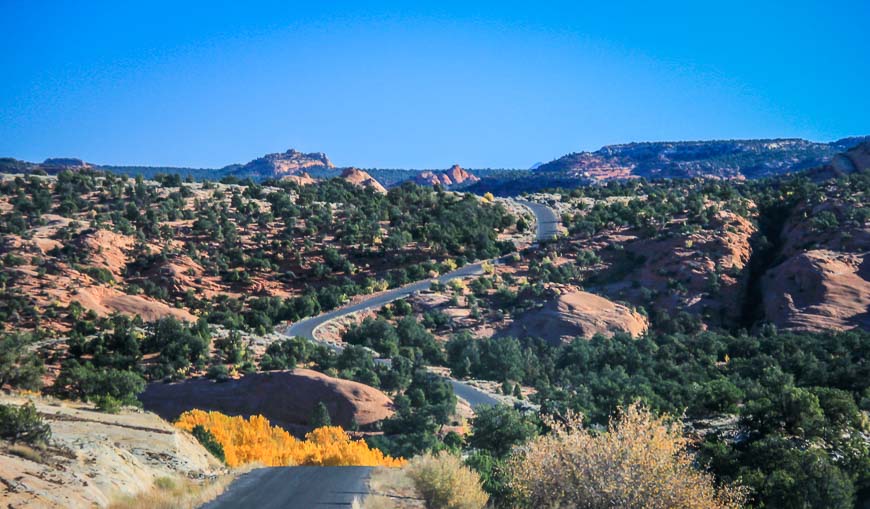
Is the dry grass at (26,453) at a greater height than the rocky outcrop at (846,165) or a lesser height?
lesser

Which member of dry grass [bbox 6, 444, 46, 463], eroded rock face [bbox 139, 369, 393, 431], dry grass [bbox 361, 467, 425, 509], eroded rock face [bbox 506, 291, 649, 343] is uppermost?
dry grass [bbox 6, 444, 46, 463]

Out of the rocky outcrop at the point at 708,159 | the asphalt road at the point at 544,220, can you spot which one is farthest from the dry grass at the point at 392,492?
the rocky outcrop at the point at 708,159

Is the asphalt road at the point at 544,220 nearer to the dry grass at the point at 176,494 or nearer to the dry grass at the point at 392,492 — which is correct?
the dry grass at the point at 392,492

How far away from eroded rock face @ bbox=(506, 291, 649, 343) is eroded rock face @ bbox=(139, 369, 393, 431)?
1770 centimetres

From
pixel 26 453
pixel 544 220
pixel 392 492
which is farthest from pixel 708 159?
pixel 26 453

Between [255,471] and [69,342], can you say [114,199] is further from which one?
[255,471]

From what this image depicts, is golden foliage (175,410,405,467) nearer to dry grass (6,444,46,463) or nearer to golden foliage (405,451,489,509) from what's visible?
golden foliage (405,451,489,509)

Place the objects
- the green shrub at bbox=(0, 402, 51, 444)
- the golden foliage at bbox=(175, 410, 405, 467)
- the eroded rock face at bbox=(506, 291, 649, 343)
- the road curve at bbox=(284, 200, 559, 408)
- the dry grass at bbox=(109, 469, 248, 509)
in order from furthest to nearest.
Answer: the eroded rock face at bbox=(506, 291, 649, 343) < the road curve at bbox=(284, 200, 559, 408) < the golden foliage at bbox=(175, 410, 405, 467) < the green shrub at bbox=(0, 402, 51, 444) < the dry grass at bbox=(109, 469, 248, 509)

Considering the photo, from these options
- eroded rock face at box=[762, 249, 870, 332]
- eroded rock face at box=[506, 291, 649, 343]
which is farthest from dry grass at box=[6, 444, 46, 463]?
eroded rock face at box=[762, 249, 870, 332]

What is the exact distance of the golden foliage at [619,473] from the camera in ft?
36.3

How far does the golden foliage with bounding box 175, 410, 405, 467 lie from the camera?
21.7m

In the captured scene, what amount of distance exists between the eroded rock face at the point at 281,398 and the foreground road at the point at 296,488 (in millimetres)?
10611

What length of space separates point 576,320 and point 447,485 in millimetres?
34227

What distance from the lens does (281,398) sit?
29344mm
